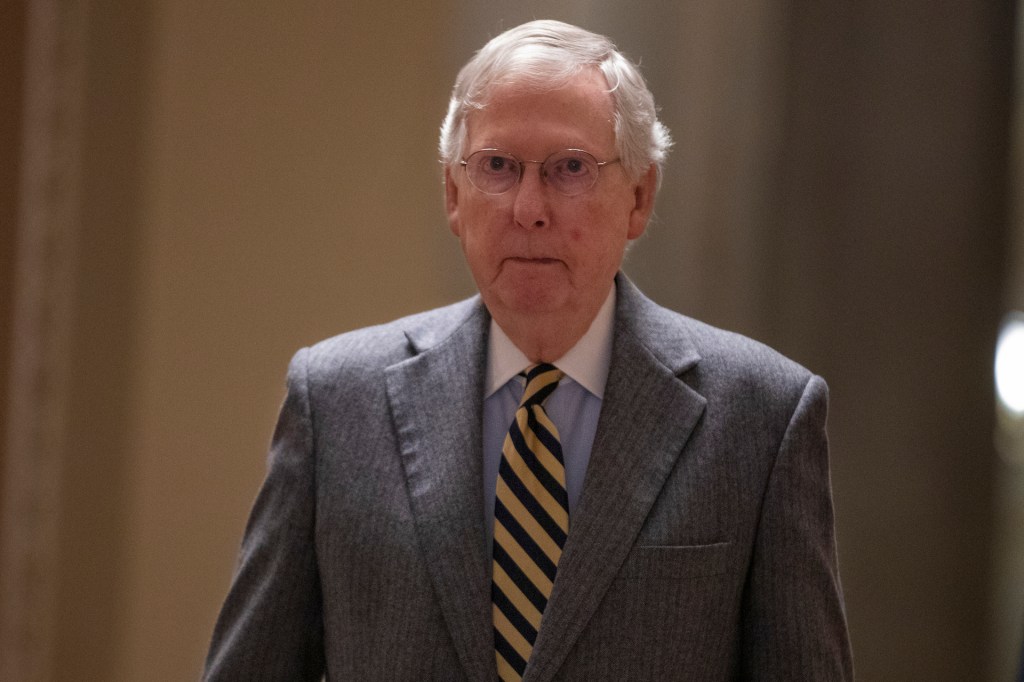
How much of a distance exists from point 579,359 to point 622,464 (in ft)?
0.65

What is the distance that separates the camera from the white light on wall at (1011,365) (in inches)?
105

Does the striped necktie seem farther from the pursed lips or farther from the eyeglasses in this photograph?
the eyeglasses

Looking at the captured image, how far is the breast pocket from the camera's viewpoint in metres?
1.56

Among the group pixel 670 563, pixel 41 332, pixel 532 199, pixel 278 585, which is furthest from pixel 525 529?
pixel 41 332

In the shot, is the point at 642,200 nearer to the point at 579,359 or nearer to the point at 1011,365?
the point at 579,359

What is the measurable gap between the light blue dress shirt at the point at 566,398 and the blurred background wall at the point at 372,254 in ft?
3.51

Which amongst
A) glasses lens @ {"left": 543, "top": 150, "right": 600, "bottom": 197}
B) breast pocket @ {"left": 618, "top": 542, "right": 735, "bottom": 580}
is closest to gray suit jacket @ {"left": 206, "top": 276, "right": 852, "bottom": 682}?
breast pocket @ {"left": 618, "top": 542, "right": 735, "bottom": 580}

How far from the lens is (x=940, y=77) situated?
2.66 metres

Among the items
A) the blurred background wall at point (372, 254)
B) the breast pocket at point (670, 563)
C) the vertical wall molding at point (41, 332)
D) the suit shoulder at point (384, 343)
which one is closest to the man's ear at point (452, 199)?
the suit shoulder at point (384, 343)

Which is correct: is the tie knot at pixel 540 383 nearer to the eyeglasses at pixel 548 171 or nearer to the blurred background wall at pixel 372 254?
the eyeglasses at pixel 548 171

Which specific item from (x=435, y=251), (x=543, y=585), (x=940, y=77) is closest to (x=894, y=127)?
(x=940, y=77)

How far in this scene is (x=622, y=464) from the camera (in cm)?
162

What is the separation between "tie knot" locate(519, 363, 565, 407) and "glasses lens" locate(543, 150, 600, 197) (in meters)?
0.29

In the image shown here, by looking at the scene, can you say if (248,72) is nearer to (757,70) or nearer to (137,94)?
(137,94)
